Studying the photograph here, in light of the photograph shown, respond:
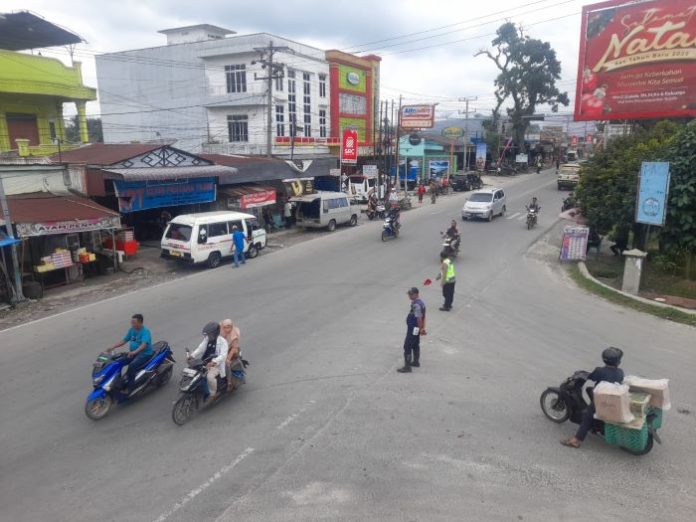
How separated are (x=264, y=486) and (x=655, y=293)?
12605 mm

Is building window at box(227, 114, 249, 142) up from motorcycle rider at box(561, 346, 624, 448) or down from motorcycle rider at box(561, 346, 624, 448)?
up

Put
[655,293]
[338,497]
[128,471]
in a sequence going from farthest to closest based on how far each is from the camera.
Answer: [655,293] → [128,471] → [338,497]

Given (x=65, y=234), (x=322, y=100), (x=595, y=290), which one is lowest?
(x=595, y=290)

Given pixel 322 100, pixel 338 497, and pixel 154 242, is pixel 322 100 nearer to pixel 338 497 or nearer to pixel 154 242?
pixel 154 242

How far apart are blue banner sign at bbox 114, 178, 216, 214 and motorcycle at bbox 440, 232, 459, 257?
34.8 feet

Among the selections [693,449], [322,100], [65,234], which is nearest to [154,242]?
[65,234]

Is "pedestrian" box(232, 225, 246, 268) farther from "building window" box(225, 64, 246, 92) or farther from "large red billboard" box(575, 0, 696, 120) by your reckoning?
"building window" box(225, 64, 246, 92)

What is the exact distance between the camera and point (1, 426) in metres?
7.21

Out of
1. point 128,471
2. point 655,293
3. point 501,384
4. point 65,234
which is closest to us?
point 128,471

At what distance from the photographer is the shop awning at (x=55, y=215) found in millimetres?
13922

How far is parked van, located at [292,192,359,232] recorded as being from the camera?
81.0 ft

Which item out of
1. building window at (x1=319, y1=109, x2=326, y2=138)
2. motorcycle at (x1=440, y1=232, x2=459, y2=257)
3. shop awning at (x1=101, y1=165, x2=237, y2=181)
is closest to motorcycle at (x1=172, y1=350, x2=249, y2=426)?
motorcycle at (x1=440, y1=232, x2=459, y2=257)

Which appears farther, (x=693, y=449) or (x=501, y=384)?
(x=501, y=384)

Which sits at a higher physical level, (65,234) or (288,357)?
(65,234)
